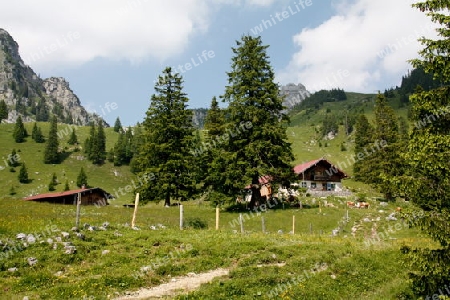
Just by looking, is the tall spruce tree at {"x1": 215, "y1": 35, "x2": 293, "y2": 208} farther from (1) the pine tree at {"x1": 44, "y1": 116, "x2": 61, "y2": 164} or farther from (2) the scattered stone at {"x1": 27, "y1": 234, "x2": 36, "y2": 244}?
(1) the pine tree at {"x1": 44, "y1": 116, "x2": 61, "y2": 164}

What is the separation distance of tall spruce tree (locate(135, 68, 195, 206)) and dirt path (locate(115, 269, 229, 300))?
2889cm

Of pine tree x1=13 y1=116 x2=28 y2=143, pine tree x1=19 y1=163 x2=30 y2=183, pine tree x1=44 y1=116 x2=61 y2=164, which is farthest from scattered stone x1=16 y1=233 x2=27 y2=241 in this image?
pine tree x1=13 y1=116 x2=28 y2=143

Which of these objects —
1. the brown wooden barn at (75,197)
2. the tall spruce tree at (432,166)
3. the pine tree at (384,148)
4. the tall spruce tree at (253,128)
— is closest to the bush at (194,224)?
the tall spruce tree at (253,128)

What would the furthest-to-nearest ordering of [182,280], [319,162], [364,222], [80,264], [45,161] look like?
[45,161]
[319,162]
[364,222]
[80,264]
[182,280]

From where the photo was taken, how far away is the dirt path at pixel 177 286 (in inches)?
482

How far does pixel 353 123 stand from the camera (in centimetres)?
19325

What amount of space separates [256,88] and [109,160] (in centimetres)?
11208

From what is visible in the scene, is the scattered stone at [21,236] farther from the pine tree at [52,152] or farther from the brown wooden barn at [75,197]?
the pine tree at [52,152]

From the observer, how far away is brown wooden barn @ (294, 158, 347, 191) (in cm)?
7525

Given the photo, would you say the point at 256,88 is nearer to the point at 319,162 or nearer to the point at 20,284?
the point at 20,284

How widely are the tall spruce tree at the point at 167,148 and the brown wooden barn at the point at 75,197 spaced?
27353 mm

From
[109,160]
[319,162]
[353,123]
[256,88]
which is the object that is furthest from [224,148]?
[353,123]

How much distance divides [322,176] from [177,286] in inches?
2634

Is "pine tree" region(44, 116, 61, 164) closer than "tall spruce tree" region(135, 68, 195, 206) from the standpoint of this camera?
No
